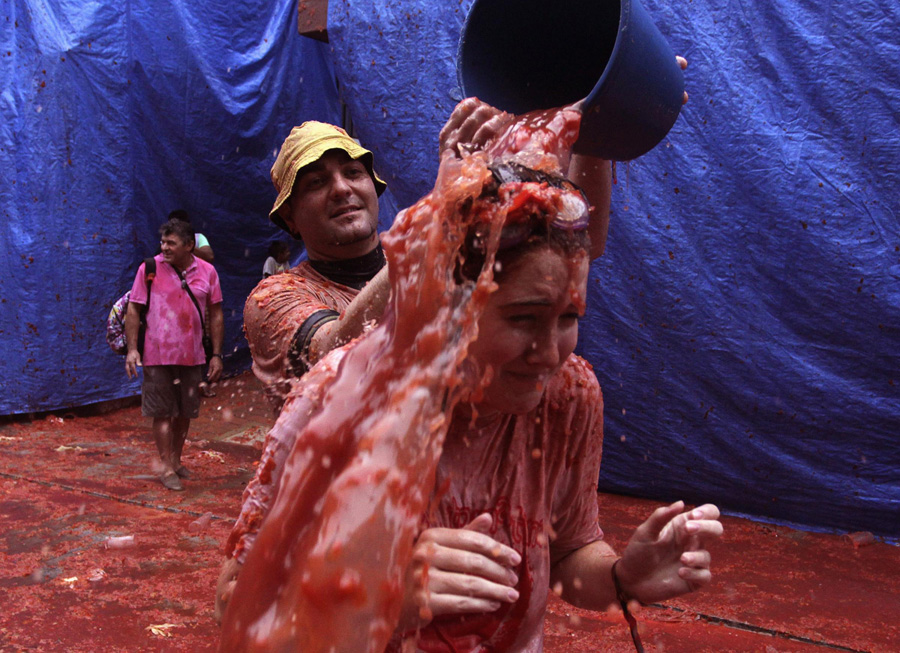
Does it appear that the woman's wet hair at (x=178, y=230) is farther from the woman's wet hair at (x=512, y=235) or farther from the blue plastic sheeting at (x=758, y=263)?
the woman's wet hair at (x=512, y=235)

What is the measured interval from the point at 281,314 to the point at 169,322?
4.10 meters

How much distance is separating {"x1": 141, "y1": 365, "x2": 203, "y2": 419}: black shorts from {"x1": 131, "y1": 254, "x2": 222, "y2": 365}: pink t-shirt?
0.29ft

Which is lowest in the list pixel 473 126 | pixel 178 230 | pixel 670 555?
pixel 178 230

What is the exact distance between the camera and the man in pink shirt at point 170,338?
20.6 ft

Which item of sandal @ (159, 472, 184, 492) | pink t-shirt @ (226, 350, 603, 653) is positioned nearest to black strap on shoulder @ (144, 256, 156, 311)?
sandal @ (159, 472, 184, 492)

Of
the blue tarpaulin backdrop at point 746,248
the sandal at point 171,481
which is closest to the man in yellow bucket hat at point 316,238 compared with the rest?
the blue tarpaulin backdrop at point 746,248

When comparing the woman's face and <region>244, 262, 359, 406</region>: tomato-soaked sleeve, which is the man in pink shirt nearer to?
<region>244, 262, 359, 406</region>: tomato-soaked sleeve

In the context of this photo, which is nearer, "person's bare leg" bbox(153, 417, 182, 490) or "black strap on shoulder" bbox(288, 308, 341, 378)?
"black strap on shoulder" bbox(288, 308, 341, 378)

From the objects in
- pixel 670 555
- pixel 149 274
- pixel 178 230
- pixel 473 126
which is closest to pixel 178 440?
pixel 149 274

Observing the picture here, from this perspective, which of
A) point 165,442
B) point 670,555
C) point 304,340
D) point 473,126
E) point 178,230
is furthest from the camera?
point 165,442

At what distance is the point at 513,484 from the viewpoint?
1.70m

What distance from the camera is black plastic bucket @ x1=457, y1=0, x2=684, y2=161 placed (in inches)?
72.0

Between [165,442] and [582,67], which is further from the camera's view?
Answer: [165,442]

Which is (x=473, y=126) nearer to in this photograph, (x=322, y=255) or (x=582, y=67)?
(x=582, y=67)
